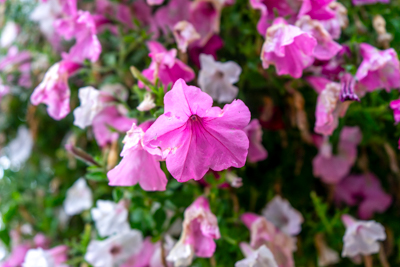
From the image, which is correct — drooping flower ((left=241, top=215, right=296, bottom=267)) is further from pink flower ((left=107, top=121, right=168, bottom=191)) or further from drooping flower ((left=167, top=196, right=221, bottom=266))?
pink flower ((left=107, top=121, right=168, bottom=191))

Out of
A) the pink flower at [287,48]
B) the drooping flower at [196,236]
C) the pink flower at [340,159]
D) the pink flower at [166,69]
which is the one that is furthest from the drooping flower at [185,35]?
the pink flower at [340,159]

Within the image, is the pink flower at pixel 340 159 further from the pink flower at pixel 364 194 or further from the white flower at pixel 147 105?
the white flower at pixel 147 105

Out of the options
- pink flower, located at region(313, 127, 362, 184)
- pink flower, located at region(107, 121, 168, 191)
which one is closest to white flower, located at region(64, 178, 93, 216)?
pink flower, located at region(107, 121, 168, 191)

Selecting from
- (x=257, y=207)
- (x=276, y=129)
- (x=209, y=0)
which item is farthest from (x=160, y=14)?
(x=257, y=207)

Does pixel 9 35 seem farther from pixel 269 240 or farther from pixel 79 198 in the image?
pixel 269 240

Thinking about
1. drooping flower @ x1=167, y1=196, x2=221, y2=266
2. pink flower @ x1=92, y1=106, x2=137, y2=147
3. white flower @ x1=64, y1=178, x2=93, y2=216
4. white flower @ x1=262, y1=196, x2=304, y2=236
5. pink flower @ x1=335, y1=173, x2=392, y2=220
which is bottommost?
pink flower @ x1=335, y1=173, x2=392, y2=220

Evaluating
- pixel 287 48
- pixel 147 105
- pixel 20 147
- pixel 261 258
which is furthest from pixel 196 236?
pixel 20 147

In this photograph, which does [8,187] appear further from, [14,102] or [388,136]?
[388,136]
